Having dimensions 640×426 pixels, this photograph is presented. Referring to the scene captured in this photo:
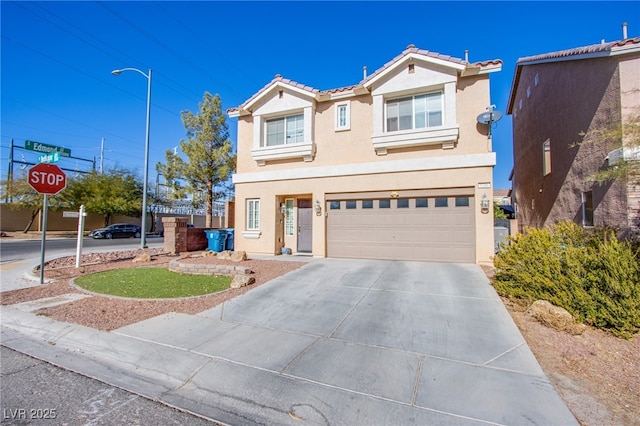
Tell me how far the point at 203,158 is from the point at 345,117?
1023 cm

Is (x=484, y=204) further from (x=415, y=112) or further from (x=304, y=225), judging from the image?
(x=304, y=225)

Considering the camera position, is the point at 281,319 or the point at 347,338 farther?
the point at 281,319

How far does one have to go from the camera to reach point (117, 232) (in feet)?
87.0

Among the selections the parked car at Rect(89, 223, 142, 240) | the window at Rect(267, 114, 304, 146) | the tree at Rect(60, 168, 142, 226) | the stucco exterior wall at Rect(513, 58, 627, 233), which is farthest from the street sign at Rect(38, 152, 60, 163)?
the tree at Rect(60, 168, 142, 226)

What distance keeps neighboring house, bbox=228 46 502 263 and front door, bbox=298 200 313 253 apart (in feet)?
0.14

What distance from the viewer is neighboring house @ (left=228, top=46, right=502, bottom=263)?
9641mm

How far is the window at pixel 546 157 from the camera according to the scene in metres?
13.2

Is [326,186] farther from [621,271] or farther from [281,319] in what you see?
[621,271]

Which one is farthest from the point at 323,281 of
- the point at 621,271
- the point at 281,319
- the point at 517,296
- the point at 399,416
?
the point at 621,271

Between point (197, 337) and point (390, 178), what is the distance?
8.17m

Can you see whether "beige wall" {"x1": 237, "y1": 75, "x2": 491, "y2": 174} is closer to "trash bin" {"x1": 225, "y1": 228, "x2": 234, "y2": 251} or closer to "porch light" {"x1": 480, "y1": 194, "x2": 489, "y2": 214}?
"porch light" {"x1": 480, "y1": 194, "x2": 489, "y2": 214}

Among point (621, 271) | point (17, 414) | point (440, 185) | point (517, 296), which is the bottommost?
point (17, 414)

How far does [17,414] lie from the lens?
2709 mm

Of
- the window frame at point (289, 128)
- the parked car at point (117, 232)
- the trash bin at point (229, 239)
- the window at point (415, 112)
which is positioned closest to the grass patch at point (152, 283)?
the trash bin at point (229, 239)
